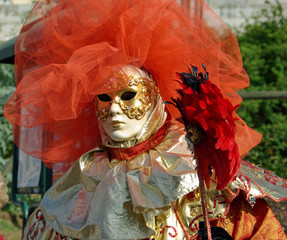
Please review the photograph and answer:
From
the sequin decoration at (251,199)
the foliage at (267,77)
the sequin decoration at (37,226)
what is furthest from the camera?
the foliage at (267,77)

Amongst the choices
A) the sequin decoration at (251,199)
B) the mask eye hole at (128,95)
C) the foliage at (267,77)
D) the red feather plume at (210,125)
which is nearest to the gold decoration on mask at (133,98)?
the mask eye hole at (128,95)

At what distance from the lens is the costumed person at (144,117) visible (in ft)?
6.41

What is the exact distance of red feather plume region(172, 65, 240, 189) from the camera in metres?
1.85

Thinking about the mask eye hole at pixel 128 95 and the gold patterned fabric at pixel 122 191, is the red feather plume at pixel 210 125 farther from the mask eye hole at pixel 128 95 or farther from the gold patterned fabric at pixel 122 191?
the mask eye hole at pixel 128 95

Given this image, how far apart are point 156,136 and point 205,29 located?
0.62 metres

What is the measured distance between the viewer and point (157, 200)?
200cm

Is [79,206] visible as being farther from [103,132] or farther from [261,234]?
[261,234]

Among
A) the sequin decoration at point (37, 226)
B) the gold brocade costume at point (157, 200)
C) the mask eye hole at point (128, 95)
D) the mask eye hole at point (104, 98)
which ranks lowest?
the sequin decoration at point (37, 226)

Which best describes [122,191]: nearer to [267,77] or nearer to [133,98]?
[133,98]

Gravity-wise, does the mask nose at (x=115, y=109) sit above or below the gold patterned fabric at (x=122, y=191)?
above

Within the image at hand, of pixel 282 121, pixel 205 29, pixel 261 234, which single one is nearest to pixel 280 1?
pixel 282 121

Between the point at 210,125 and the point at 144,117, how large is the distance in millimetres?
495

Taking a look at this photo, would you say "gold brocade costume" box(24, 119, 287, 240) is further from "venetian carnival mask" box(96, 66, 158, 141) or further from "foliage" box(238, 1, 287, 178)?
"foliage" box(238, 1, 287, 178)

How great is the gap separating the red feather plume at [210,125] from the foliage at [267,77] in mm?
2623
